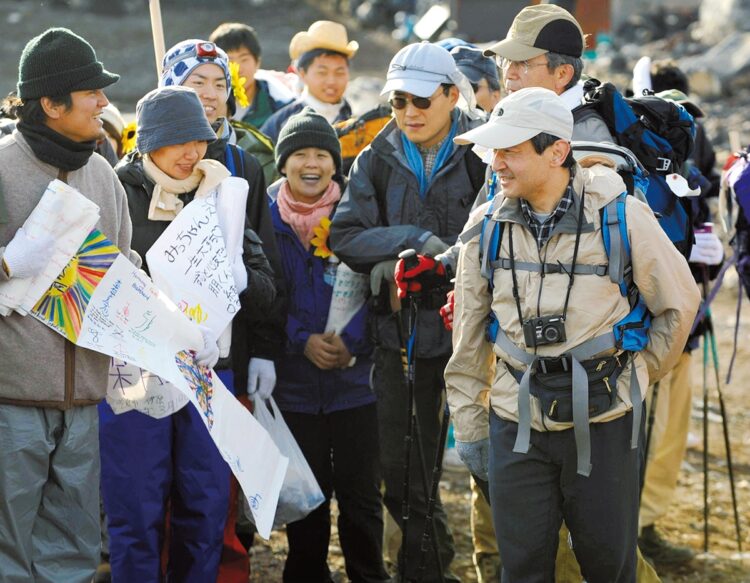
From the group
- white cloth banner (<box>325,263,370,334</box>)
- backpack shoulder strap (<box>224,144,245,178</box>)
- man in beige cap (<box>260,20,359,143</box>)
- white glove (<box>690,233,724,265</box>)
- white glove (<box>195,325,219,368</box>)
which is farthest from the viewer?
man in beige cap (<box>260,20,359,143</box>)

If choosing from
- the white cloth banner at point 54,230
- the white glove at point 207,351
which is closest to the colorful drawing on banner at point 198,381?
the white glove at point 207,351

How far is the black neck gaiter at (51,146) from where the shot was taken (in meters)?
4.64

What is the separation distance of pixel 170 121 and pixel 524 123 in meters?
1.53

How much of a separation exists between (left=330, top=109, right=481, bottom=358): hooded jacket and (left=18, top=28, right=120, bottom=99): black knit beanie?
1.48 metres

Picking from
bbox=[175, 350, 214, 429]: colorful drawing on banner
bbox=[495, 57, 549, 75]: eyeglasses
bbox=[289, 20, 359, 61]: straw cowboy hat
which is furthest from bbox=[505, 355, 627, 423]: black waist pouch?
bbox=[289, 20, 359, 61]: straw cowboy hat

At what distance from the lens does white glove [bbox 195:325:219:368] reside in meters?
5.07

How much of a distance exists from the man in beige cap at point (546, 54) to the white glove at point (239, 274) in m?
1.29

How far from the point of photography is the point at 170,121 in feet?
17.1

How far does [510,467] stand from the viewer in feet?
15.0

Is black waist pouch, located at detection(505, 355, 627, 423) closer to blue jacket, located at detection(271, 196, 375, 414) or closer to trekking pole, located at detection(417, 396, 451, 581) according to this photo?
trekking pole, located at detection(417, 396, 451, 581)

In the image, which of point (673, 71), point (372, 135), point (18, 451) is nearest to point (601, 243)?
point (18, 451)

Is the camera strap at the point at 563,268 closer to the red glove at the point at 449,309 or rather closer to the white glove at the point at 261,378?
the red glove at the point at 449,309

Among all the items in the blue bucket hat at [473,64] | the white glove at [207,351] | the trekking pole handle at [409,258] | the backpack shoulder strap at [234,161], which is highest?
the blue bucket hat at [473,64]

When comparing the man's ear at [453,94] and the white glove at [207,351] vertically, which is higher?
the man's ear at [453,94]
